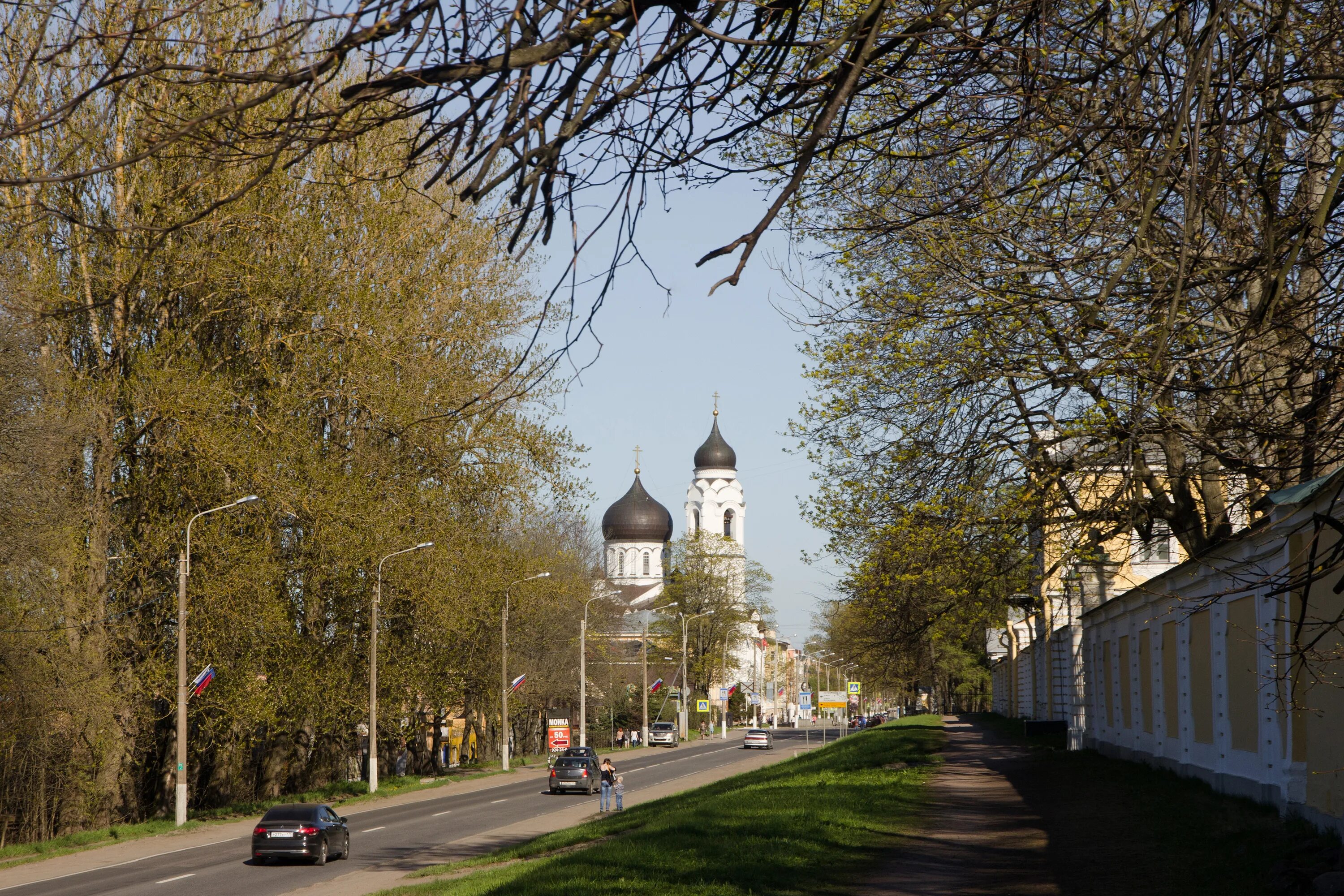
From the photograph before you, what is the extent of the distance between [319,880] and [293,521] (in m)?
14.8

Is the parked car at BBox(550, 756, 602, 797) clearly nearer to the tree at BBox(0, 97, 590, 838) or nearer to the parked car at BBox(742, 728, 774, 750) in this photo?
the tree at BBox(0, 97, 590, 838)

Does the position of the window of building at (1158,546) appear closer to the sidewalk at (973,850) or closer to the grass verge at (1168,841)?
the grass verge at (1168,841)

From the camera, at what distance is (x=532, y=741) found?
76562 millimetres

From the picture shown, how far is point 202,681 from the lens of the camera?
30375mm

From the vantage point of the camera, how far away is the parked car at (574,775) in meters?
40.9

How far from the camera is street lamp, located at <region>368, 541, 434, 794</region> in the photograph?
3488 centimetres

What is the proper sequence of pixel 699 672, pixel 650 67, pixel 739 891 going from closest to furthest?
1. pixel 650 67
2. pixel 739 891
3. pixel 699 672

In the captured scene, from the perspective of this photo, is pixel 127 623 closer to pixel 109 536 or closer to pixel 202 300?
pixel 109 536

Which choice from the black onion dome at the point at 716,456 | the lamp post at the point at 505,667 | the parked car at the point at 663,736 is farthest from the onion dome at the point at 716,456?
the lamp post at the point at 505,667

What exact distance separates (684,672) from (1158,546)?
201 feet

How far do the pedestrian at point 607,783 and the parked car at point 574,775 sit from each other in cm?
861

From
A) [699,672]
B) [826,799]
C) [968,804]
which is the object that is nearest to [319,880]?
[826,799]

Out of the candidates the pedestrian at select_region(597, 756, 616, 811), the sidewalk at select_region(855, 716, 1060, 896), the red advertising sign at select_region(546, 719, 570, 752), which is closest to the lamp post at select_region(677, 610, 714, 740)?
the red advertising sign at select_region(546, 719, 570, 752)

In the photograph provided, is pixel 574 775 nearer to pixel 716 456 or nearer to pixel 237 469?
pixel 237 469
